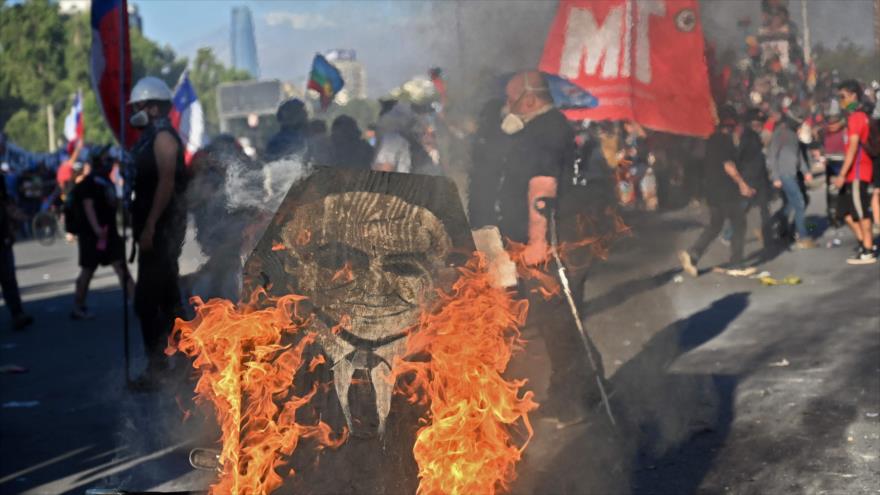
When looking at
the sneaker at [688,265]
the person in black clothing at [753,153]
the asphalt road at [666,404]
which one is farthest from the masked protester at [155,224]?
the person in black clothing at [753,153]

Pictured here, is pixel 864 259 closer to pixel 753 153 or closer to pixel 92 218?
pixel 753 153

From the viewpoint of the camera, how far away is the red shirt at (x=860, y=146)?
43.1 ft

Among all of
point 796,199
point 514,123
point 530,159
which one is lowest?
point 796,199

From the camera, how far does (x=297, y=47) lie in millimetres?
4824

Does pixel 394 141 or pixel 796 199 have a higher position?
pixel 394 141

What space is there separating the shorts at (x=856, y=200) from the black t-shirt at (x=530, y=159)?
723cm

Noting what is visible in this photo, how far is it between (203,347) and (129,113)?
21.3ft

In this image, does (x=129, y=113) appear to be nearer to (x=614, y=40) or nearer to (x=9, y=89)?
(x=614, y=40)

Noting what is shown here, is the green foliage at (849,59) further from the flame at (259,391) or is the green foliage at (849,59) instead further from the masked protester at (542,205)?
the flame at (259,391)

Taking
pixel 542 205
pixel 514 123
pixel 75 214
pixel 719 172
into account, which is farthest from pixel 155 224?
pixel 719 172

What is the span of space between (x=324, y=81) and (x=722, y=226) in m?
5.47

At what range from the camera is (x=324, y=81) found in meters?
10.9

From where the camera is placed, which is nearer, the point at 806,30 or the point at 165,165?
the point at 806,30

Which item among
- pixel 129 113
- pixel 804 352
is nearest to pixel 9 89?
pixel 129 113
